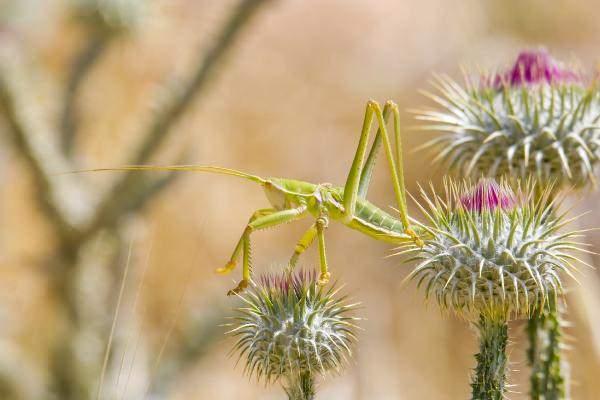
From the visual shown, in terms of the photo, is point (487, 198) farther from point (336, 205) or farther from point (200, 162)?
point (200, 162)

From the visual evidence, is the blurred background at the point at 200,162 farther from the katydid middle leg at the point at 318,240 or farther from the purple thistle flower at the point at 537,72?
the purple thistle flower at the point at 537,72

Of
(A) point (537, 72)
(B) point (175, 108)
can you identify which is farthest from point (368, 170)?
(B) point (175, 108)

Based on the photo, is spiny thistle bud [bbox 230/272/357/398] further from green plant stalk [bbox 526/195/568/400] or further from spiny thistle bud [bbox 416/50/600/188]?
spiny thistle bud [bbox 416/50/600/188]

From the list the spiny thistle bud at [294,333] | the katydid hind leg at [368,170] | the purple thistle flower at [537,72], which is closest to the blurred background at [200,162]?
the spiny thistle bud at [294,333]

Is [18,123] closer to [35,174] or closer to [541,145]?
[35,174]

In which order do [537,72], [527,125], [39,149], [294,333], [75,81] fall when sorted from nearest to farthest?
[294,333]
[527,125]
[537,72]
[39,149]
[75,81]

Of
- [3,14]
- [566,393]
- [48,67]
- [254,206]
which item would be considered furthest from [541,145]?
[48,67]
